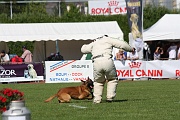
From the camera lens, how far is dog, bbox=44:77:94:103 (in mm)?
16125

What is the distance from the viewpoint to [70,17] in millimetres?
44562

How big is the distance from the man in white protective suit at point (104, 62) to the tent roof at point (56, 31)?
18.6 metres

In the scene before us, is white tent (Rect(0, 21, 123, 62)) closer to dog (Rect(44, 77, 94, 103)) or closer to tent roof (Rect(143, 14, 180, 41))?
tent roof (Rect(143, 14, 180, 41))

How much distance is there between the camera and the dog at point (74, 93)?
16.1 meters

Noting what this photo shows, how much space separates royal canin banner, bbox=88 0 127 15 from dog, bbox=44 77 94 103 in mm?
28911

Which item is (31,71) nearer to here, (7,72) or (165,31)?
(7,72)

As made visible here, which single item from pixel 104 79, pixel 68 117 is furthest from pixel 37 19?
pixel 68 117

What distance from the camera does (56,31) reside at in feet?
115

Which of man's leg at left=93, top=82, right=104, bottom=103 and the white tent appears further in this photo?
the white tent

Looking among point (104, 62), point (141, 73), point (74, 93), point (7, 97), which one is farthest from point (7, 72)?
point (7, 97)

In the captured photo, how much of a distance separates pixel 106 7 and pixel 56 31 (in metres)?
11.4

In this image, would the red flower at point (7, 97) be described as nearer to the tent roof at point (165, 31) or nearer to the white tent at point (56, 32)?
the tent roof at point (165, 31)

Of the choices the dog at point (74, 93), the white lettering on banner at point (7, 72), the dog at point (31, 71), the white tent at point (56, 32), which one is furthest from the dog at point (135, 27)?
the dog at point (74, 93)

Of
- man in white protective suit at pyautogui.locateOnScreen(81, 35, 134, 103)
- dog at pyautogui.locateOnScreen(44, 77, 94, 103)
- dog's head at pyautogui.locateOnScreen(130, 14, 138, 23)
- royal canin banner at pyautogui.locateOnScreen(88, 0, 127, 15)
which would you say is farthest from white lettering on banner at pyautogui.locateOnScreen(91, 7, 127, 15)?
man in white protective suit at pyautogui.locateOnScreen(81, 35, 134, 103)
